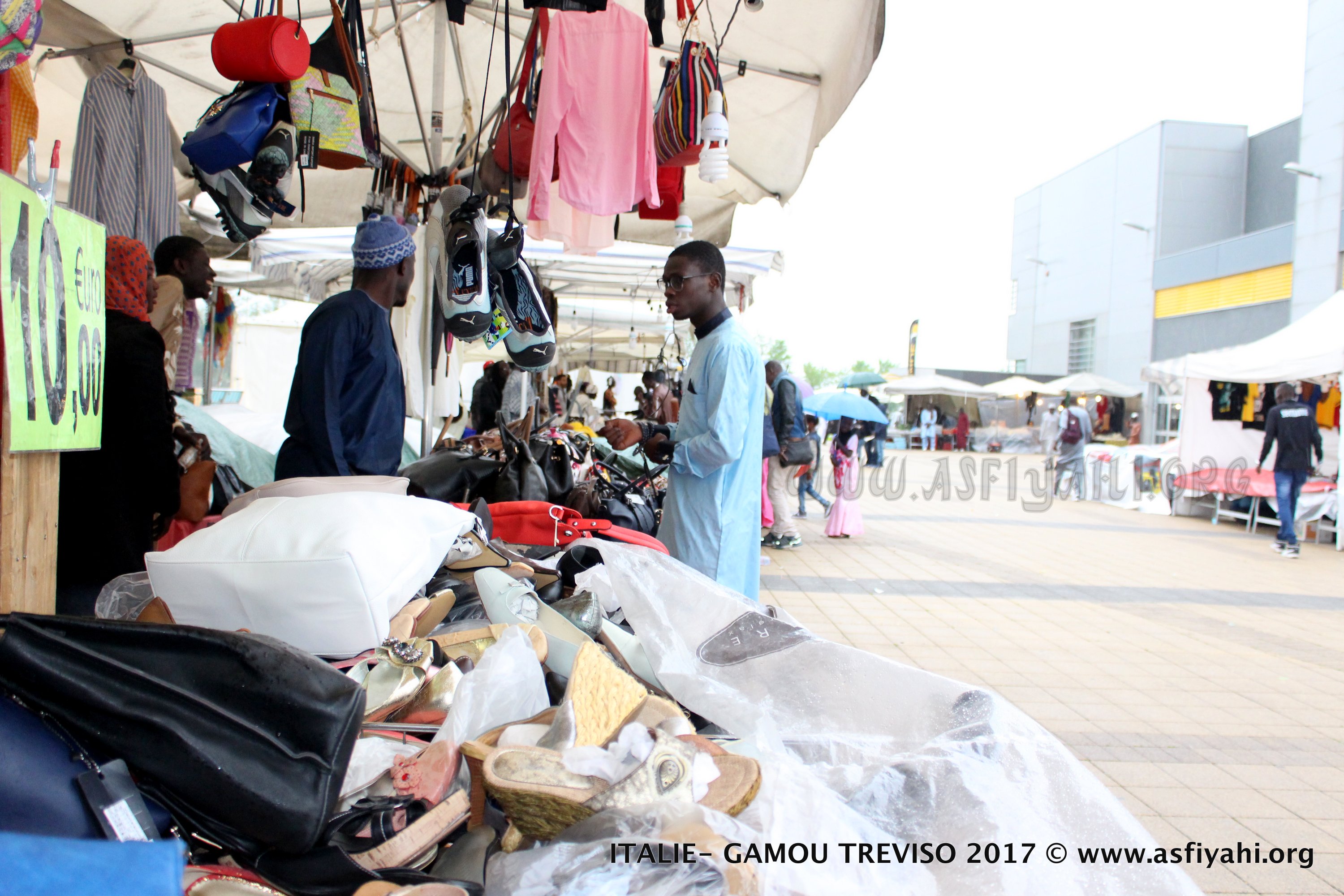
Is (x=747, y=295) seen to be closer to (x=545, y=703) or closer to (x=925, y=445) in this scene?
(x=545, y=703)

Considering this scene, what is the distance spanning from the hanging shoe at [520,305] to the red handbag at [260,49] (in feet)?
3.46

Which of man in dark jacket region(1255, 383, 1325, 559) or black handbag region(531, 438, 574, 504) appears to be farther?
man in dark jacket region(1255, 383, 1325, 559)

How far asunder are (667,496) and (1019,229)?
45148 millimetres

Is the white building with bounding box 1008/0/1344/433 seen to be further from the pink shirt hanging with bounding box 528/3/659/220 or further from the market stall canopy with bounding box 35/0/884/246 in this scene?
the pink shirt hanging with bounding box 528/3/659/220

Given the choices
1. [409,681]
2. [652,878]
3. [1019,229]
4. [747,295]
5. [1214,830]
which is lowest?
[1214,830]

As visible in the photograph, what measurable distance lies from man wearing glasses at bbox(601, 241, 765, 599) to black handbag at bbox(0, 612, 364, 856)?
2.18 meters

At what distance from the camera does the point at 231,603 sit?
1.32 m

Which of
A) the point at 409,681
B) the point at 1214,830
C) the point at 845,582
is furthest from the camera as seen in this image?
the point at 845,582

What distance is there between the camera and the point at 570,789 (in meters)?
1.02

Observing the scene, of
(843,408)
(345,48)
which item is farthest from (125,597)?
(843,408)

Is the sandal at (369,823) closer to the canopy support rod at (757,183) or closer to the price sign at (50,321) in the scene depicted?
the price sign at (50,321)

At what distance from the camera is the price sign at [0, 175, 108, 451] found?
1303 millimetres

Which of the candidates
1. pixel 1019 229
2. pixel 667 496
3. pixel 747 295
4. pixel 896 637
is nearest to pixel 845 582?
pixel 896 637

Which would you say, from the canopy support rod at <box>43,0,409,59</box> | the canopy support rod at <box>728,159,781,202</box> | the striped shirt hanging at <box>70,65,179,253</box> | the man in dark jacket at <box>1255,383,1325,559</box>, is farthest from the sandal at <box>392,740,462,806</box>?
the man in dark jacket at <box>1255,383,1325,559</box>
